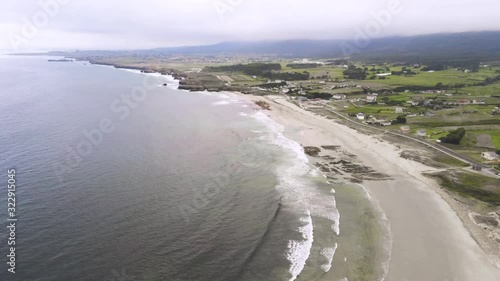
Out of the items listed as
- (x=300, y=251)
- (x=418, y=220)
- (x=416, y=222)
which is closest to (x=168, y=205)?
(x=300, y=251)

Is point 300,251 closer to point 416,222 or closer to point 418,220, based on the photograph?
point 416,222

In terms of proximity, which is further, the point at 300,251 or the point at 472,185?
the point at 472,185

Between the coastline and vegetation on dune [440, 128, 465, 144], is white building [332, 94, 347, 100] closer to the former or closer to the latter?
the coastline

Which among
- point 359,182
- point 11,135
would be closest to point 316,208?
point 359,182

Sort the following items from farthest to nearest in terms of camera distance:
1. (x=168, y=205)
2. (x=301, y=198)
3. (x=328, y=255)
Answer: (x=301, y=198) → (x=168, y=205) → (x=328, y=255)

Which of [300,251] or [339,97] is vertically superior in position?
[300,251]

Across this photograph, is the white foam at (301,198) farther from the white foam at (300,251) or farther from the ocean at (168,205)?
the ocean at (168,205)

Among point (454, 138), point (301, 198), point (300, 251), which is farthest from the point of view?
point (454, 138)
